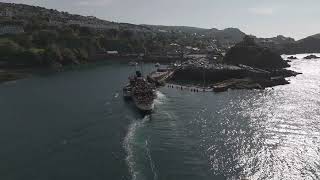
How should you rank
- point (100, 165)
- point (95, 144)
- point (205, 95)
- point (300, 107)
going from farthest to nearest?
point (205, 95) < point (300, 107) < point (95, 144) < point (100, 165)

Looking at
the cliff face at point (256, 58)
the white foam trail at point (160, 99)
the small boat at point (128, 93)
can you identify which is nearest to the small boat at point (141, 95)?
the small boat at point (128, 93)

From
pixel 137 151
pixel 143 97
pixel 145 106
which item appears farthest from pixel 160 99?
pixel 137 151

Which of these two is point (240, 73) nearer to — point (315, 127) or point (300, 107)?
point (300, 107)

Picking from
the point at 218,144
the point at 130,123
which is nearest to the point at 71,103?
the point at 130,123

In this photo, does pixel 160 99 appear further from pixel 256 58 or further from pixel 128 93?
pixel 256 58

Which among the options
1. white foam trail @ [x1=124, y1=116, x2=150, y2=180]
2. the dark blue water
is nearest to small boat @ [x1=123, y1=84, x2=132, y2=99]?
the dark blue water

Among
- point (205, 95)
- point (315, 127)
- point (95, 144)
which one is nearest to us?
point (95, 144)
